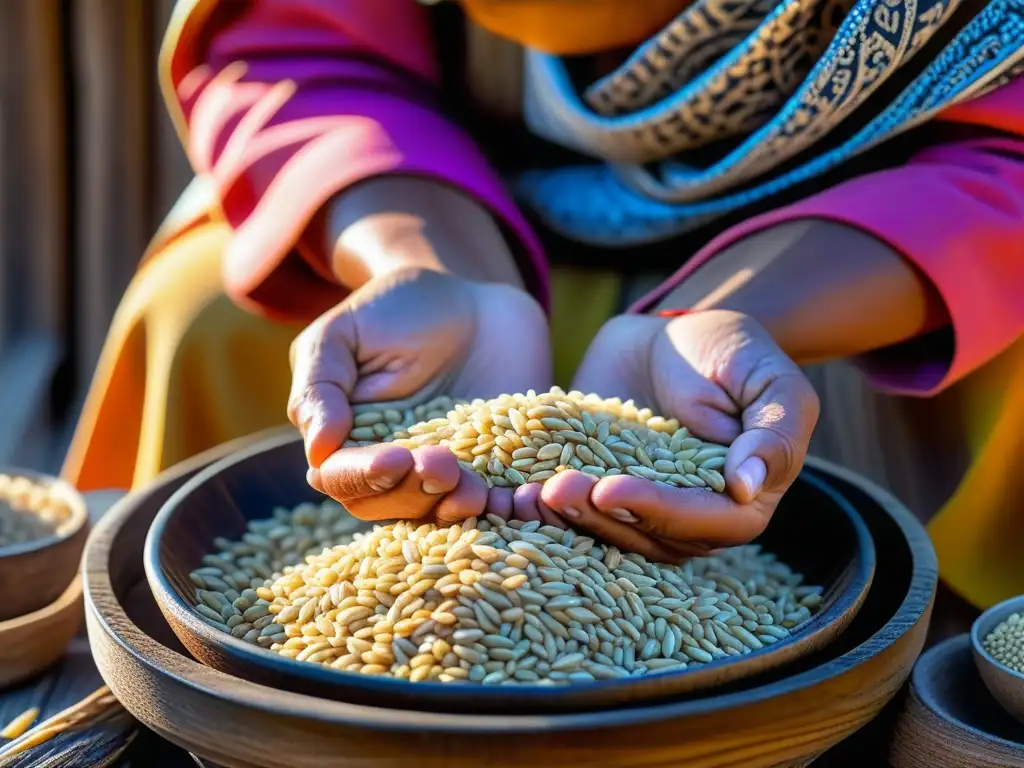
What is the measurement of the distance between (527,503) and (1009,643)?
16.4 inches

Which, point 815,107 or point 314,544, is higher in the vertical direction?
point 815,107

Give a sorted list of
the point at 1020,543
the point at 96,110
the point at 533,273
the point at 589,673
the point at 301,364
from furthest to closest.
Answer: the point at 96,110 → the point at 533,273 → the point at 1020,543 → the point at 301,364 → the point at 589,673

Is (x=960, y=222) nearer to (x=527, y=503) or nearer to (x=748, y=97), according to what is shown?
(x=748, y=97)

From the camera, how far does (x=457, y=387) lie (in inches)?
44.1

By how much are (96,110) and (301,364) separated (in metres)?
1.65

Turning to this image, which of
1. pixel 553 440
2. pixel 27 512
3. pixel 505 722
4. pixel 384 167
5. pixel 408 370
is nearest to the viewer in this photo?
pixel 505 722

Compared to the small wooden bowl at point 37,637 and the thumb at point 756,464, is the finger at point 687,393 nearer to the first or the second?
the thumb at point 756,464

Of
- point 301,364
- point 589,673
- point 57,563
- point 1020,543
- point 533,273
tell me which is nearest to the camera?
point 589,673

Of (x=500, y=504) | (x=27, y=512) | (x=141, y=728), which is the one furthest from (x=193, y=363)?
(x=500, y=504)

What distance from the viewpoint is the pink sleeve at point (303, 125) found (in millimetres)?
1312

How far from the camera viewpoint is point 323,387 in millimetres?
953

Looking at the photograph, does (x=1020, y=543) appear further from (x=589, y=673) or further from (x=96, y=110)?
(x=96, y=110)

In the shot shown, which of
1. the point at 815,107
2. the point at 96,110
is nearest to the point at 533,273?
the point at 815,107

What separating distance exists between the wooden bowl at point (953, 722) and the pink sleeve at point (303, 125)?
0.60 m
